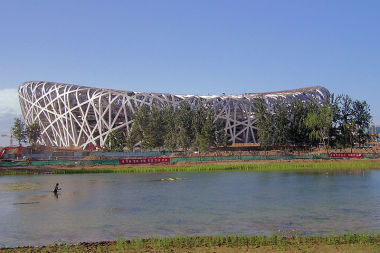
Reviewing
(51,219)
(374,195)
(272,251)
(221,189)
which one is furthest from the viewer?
(221,189)

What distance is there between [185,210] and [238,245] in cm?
878

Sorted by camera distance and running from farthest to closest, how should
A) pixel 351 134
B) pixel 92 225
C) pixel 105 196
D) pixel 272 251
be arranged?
pixel 351 134, pixel 105 196, pixel 92 225, pixel 272 251

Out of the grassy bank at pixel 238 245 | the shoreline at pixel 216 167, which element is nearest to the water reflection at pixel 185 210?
the grassy bank at pixel 238 245

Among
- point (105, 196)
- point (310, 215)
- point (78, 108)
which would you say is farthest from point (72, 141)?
point (310, 215)

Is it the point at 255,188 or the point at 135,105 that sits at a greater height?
the point at 135,105

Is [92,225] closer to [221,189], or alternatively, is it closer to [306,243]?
[306,243]

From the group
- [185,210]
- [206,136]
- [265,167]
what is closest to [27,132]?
[206,136]

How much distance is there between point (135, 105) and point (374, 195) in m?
73.4

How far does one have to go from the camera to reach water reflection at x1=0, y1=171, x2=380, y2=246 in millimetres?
17516

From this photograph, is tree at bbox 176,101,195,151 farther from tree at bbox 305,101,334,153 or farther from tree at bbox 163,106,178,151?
tree at bbox 305,101,334,153

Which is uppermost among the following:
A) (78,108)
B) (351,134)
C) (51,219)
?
(78,108)

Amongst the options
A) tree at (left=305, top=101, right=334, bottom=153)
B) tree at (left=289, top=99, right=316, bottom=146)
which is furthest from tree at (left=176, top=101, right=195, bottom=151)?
tree at (left=305, top=101, right=334, bottom=153)

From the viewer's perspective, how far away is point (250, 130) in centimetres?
9888

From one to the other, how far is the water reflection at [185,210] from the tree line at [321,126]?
119 ft
